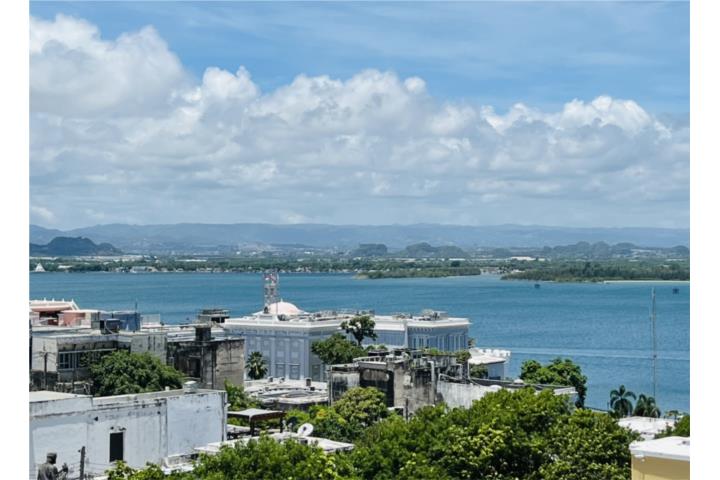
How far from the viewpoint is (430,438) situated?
22906 mm

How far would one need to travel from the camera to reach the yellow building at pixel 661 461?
1319cm

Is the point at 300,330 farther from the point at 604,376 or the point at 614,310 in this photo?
the point at 614,310

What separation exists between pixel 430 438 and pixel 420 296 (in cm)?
16379

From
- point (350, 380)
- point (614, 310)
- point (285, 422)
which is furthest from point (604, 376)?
point (614, 310)

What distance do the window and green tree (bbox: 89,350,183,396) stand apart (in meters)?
9.08

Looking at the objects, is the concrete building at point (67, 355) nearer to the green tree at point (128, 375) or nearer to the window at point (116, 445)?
the green tree at point (128, 375)

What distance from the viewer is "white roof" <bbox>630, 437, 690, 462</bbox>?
43.3 ft

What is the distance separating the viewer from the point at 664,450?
13.4 metres

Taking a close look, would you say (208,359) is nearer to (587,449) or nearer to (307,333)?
(307,333)

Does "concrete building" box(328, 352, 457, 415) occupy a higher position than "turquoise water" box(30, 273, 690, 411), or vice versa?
"concrete building" box(328, 352, 457, 415)

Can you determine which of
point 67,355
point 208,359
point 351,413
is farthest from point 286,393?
point 67,355

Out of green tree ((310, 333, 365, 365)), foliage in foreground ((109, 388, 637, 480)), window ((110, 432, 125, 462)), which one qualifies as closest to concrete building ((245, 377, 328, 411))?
green tree ((310, 333, 365, 365))

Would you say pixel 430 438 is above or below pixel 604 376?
above

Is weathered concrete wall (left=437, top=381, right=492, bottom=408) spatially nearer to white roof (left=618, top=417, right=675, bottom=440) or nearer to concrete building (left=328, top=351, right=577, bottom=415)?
concrete building (left=328, top=351, right=577, bottom=415)
